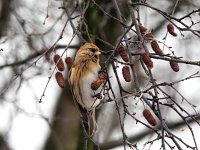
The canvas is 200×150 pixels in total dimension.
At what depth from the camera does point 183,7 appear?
713cm

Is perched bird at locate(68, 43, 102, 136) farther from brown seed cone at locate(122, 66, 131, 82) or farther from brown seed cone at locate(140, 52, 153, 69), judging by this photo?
brown seed cone at locate(140, 52, 153, 69)

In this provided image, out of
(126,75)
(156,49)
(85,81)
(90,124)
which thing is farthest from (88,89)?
(156,49)

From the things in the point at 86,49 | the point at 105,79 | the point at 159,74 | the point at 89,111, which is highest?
the point at 159,74

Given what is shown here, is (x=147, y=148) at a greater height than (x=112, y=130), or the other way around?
(x=112, y=130)

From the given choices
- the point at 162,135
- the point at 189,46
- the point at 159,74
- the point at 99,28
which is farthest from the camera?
the point at 159,74

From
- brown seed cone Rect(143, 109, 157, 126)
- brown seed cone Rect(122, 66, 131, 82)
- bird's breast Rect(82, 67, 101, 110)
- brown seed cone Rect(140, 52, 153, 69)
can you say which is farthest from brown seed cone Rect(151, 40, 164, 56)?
bird's breast Rect(82, 67, 101, 110)

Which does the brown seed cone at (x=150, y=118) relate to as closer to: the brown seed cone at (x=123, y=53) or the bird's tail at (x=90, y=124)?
the brown seed cone at (x=123, y=53)

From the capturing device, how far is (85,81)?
15.8ft

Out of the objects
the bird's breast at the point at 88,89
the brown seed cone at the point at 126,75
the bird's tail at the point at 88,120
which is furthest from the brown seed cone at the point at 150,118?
the bird's breast at the point at 88,89

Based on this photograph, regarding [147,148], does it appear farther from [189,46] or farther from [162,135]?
[189,46]

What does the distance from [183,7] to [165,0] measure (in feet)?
0.79

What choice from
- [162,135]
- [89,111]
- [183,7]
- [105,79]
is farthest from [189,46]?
[162,135]

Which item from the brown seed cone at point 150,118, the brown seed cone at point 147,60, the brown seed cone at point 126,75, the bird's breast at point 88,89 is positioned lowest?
the brown seed cone at point 150,118

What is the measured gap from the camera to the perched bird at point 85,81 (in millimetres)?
4680
